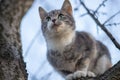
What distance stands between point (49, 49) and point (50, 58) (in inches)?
5.7

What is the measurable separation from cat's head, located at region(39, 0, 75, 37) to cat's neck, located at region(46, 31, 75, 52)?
5 cm

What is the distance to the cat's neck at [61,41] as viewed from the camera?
4.20m

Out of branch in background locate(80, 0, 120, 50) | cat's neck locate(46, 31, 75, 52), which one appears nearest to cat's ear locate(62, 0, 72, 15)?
cat's neck locate(46, 31, 75, 52)

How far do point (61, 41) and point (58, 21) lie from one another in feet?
0.84

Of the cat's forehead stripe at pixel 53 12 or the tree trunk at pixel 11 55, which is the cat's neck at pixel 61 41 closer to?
the cat's forehead stripe at pixel 53 12

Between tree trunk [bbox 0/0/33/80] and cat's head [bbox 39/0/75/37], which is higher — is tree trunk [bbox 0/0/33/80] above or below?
above

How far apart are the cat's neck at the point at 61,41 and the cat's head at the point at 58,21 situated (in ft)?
0.16

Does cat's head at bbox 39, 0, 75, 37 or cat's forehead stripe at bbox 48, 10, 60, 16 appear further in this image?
cat's forehead stripe at bbox 48, 10, 60, 16

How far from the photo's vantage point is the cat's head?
163 inches

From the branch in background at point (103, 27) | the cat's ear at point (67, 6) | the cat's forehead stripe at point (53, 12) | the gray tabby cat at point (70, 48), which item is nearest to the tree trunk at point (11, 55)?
the branch in background at point (103, 27)

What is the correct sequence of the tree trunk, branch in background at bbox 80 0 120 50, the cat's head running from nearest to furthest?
the tree trunk
branch in background at bbox 80 0 120 50
the cat's head

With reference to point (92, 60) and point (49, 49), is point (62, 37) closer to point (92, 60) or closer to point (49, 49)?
point (49, 49)

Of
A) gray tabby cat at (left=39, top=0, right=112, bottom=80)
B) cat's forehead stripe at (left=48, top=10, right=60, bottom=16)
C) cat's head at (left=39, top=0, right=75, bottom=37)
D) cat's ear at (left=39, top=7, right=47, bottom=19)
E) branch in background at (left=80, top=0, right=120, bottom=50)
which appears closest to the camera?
branch in background at (left=80, top=0, right=120, bottom=50)

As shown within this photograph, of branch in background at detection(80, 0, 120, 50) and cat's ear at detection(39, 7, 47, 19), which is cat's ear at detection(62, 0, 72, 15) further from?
branch in background at detection(80, 0, 120, 50)
